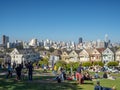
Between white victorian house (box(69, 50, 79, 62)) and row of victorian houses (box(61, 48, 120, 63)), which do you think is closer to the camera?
row of victorian houses (box(61, 48, 120, 63))

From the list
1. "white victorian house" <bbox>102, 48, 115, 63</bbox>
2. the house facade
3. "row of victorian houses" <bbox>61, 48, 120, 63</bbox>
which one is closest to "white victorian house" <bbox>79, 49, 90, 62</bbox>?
"row of victorian houses" <bbox>61, 48, 120, 63</bbox>


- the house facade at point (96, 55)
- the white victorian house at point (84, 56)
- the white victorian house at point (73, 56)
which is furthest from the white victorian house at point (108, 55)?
the white victorian house at point (73, 56)

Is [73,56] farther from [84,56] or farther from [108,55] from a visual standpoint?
[108,55]

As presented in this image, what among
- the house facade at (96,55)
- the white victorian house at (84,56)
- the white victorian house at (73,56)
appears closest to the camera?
the house facade at (96,55)

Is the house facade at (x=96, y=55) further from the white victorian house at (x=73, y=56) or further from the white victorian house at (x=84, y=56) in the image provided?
the white victorian house at (x=73, y=56)

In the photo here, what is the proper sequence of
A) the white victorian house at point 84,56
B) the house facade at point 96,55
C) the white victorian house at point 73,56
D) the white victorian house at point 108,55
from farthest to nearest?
the white victorian house at point 73,56, the white victorian house at point 84,56, the house facade at point 96,55, the white victorian house at point 108,55

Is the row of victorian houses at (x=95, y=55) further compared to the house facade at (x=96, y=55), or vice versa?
the house facade at (x=96, y=55)

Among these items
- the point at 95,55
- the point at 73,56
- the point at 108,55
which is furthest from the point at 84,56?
the point at 108,55

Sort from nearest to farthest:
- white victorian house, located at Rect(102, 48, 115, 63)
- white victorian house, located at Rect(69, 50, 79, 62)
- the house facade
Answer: white victorian house, located at Rect(102, 48, 115, 63), the house facade, white victorian house, located at Rect(69, 50, 79, 62)

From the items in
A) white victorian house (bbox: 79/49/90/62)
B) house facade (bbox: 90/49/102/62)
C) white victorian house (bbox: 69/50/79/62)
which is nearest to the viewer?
house facade (bbox: 90/49/102/62)

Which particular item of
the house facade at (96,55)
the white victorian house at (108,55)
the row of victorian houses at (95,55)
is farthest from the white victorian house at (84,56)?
the white victorian house at (108,55)

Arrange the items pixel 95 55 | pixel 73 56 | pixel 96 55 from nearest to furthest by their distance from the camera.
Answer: pixel 96 55
pixel 95 55
pixel 73 56

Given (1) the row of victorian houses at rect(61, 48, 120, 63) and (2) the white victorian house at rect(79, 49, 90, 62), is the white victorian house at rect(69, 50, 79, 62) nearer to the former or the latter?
(1) the row of victorian houses at rect(61, 48, 120, 63)

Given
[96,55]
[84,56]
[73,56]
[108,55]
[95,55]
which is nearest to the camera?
[108,55]
